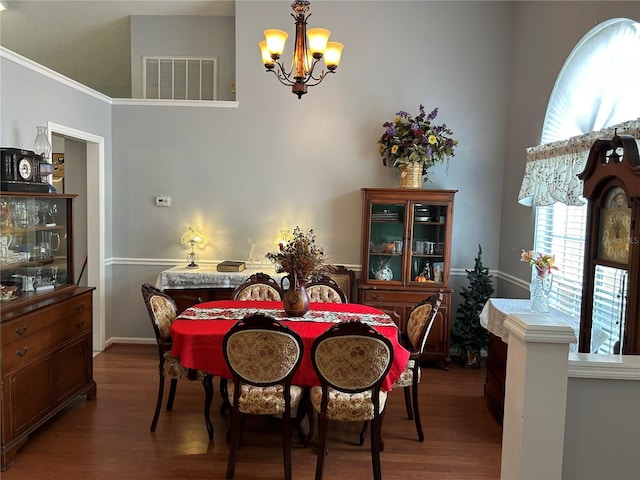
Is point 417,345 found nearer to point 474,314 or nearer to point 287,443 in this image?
point 287,443

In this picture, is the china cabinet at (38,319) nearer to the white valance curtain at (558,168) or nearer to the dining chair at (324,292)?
the dining chair at (324,292)

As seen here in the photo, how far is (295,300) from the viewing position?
10.3 feet

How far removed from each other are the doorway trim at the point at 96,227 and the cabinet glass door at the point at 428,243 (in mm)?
3303

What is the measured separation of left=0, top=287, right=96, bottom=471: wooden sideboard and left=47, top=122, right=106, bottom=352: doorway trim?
1281 mm

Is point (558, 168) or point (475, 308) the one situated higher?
point (558, 168)

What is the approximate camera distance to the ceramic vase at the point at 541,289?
9.88 feet

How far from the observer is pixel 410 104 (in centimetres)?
479

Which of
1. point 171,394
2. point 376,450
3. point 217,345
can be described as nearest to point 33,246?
point 171,394

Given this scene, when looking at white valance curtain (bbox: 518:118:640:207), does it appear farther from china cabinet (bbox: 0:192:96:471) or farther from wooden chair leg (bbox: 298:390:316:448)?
china cabinet (bbox: 0:192:96:471)

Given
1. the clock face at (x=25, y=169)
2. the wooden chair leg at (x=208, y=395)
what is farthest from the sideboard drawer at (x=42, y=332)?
the wooden chair leg at (x=208, y=395)

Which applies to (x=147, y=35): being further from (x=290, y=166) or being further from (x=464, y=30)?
(x=464, y=30)

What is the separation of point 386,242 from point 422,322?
165 cm

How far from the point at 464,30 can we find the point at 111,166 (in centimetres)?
412

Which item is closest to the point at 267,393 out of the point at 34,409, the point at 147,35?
the point at 34,409
